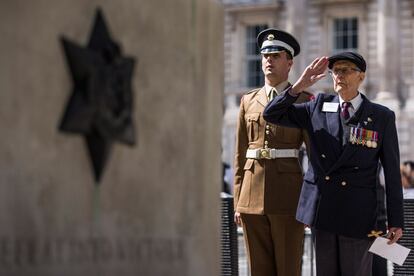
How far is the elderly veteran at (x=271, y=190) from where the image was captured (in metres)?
6.16

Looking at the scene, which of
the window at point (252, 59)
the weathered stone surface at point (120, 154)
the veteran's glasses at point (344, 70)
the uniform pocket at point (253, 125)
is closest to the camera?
the weathered stone surface at point (120, 154)

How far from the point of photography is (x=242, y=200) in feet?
20.7

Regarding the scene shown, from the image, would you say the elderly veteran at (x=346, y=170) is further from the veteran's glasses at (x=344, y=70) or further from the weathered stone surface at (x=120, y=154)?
the weathered stone surface at (x=120, y=154)

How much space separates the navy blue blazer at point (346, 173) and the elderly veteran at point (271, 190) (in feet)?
1.85

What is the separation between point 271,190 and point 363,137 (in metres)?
0.91

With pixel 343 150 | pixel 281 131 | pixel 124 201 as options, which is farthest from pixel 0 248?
pixel 281 131

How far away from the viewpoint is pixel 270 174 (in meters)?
6.18

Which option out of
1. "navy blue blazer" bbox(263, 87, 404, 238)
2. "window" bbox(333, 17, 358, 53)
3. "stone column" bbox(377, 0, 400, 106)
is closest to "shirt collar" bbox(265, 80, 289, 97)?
"navy blue blazer" bbox(263, 87, 404, 238)

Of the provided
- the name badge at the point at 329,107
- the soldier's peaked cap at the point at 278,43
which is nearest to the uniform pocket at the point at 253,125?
the soldier's peaked cap at the point at 278,43

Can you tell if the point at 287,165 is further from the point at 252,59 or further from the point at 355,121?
the point at 252,59

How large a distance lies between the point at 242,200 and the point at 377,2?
1066 inches

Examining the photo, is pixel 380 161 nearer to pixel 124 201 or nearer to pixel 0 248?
pixel 124 201

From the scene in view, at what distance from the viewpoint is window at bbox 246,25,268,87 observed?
3431 cm

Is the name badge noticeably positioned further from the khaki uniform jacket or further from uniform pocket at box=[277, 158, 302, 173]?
uniform pocket at box=[277, 158, 302, 173]
